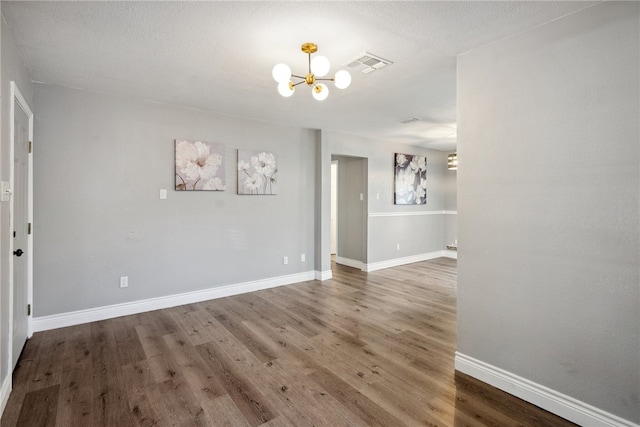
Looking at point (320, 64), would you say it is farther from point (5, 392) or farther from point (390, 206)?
point (390, 206)

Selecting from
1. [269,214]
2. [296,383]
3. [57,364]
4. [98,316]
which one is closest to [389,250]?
[269,214]

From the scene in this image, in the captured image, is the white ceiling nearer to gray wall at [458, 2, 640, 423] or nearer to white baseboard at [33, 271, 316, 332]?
gray wall at [458, 2, 640, 423]

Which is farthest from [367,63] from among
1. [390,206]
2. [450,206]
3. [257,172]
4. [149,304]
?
[450,206]

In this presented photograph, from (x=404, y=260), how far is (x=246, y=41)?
17.3ft

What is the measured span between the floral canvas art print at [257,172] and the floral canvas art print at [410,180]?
108 inches

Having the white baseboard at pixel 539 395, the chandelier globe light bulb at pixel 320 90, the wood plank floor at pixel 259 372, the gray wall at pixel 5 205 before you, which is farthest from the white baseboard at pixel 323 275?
the gray wall at pixel 5 205

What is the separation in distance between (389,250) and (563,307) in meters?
4.29

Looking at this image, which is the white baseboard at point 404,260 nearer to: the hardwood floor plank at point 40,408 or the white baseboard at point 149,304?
the white baseboard at point 149,304

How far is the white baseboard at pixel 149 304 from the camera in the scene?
10.3 feet

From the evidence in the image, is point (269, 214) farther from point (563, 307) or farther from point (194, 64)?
point (563, 307)

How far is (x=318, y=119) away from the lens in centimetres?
441

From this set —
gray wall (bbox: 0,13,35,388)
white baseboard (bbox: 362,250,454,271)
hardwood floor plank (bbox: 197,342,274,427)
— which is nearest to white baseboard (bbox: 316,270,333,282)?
white baseboard (bbox: 362,250,454,271)

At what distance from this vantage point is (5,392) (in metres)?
1.95

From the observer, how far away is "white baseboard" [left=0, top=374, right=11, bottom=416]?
1867mm
